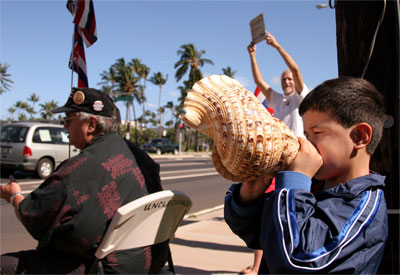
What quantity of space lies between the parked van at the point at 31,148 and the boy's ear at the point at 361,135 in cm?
1126

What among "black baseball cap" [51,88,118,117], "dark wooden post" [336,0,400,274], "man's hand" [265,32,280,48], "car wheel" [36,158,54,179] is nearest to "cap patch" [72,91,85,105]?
"black baseball cap" [51,88,118,117]

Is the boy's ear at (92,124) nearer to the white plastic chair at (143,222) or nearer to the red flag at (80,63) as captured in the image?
the white plastic chair at (143,222)

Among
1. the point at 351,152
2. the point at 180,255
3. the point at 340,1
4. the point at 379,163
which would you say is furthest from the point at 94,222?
the point at 180,255

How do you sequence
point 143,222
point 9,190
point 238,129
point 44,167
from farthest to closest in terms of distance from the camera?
point 44,167 < point 9,190 < point 143,222 < point 238,129

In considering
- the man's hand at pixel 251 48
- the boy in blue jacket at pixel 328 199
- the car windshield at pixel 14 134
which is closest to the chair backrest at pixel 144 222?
the boy in blue jacket at pixel 328 199

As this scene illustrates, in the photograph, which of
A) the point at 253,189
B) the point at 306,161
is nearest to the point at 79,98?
the point at 253,189

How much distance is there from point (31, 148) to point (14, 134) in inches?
35.1

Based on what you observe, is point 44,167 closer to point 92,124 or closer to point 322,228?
point 92,124

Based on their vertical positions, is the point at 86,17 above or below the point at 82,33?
above

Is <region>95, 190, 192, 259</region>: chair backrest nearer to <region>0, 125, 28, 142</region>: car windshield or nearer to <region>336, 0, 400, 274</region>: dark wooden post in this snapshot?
<region>336, 0, 400, 274</region>: dark wooden post

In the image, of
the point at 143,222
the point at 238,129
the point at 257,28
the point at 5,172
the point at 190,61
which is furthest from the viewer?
the point at 190,61

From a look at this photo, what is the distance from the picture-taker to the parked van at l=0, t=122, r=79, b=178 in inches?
459

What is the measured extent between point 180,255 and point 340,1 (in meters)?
3.38

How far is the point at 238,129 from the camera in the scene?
102 cm
